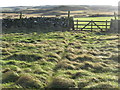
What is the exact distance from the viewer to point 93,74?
7.12 meters

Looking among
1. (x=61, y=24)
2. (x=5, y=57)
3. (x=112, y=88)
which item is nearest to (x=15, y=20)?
(x=61, y=24)

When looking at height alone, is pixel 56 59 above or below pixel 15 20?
below

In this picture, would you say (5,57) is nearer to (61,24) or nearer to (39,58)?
(39,58)

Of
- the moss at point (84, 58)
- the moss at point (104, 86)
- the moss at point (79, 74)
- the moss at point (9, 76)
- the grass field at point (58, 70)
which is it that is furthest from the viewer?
the moss at point (84, 58)

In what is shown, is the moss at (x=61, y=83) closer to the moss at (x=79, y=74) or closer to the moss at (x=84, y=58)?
the moss at (x=79, y=74)

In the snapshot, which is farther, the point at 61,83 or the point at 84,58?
the point at 84,58

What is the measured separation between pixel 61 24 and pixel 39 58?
13131 mm

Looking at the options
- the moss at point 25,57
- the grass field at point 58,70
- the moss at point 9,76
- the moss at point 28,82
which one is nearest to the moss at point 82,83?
the grass field at point 58,70

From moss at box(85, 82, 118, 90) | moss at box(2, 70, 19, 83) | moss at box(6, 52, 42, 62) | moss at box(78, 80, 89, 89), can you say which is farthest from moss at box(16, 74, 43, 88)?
moss at box(6, 52, 42, 62)

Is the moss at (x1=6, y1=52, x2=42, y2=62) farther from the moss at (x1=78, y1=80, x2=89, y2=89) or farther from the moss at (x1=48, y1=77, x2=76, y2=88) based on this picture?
the moss at (x1=78, y1=80, x2=89, y2=89)

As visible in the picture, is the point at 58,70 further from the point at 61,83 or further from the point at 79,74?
the point at 61,83

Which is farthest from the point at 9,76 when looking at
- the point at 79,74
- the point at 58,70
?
the point at 79,74

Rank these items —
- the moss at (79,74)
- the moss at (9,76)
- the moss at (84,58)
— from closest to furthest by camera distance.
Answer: the moss at (9,76), the moss at (79,74), the moss at (84,58)

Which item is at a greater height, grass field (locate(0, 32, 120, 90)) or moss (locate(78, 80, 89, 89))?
grass field (locate(0, 32, 120, 90))
